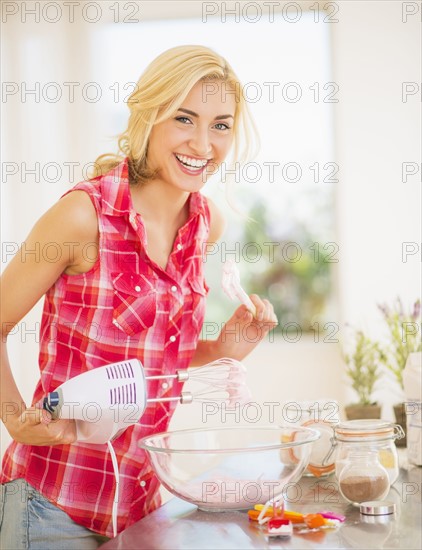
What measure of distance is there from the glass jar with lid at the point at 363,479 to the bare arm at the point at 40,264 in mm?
518

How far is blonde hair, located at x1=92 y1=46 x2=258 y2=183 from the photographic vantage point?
1375 millimetres

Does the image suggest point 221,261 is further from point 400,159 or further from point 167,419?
point 167,419

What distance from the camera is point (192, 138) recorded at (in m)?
1.41

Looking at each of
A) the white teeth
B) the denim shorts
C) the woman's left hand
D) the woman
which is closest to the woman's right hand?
the woman

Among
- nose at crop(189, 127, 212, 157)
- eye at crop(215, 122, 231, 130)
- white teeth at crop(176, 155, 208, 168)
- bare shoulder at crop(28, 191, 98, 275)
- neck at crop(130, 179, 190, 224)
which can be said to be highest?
eye at crop(215, 122, 231, 130)

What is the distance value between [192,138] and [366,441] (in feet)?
1.98

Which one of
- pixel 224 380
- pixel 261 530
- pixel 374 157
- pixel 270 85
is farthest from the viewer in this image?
pixel 270 85

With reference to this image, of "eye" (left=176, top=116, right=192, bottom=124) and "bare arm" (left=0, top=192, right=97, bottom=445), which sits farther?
"eye" (left=176, top=116, right=192, bottom=124)

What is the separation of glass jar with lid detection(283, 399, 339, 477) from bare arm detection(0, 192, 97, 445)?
460 mm

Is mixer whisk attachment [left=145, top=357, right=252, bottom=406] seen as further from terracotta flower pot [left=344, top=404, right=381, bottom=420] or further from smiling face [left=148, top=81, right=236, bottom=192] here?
terracotta flower pot [left=344, top=404, right=381, bottom=420]

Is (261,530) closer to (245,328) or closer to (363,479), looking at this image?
(363,479)

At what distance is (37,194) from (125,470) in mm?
1906

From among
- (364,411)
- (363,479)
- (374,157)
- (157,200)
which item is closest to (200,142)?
(157,200)

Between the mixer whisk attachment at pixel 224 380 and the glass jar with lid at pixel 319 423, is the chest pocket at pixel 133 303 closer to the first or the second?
the mixer whisk attachment at pixel 224 380
